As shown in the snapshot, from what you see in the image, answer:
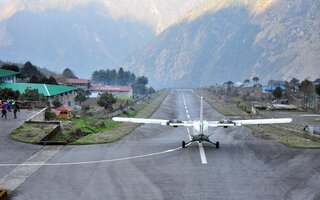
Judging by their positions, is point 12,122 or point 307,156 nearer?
point 307,156

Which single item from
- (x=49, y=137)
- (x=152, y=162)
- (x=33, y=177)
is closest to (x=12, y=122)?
(x=49, y=137)

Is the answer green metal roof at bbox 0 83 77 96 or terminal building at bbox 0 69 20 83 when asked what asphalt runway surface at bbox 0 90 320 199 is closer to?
green metal roof at bbox 0 83 77 96

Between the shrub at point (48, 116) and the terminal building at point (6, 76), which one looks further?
the terminal building at point (6, 76)

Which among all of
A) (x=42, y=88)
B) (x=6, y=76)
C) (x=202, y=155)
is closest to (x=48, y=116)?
(x=202, y=155)

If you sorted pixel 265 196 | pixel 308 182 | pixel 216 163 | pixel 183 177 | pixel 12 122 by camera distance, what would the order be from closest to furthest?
pixel 265 196 → pixel 308 182 → pixel 183 177 → pixel 216 163 → pixel 12 122

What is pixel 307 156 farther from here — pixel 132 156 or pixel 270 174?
pixel 132 156

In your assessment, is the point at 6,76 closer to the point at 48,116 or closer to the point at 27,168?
the point at 48,116

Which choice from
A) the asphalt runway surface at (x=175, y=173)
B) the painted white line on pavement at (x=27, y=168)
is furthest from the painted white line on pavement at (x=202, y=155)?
the painted white line on pavement at (x=27, y=168)

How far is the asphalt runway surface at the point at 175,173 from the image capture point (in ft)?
62.6

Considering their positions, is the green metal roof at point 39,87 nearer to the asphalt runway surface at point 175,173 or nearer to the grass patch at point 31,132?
the grass patch at point 31,132

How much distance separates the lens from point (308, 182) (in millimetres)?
20609

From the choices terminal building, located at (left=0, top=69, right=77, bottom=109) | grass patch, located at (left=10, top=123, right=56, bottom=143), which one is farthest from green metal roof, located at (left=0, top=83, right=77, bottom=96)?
grass patch, located at (left=10, top=123, right=56, bottom=143)

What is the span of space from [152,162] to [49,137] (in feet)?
45.1

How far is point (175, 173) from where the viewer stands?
22859 mm
